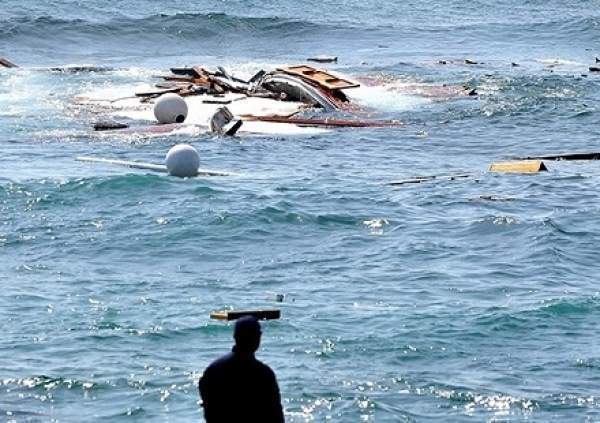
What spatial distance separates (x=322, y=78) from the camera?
3928 centimetres

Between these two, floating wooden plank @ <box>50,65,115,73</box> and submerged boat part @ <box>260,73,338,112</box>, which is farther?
floating wooden plank @ <box>50,65,115,73</box>

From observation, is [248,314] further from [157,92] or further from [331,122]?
[157,92]

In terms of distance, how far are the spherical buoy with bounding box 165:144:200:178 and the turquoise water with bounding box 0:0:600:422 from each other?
0.50 meters

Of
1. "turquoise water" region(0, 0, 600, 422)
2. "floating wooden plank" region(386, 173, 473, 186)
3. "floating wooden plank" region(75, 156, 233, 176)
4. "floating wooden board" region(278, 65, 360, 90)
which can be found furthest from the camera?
"floating wooden board" region(278, 65, 360, 90)

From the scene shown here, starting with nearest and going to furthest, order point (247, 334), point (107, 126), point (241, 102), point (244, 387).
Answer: point (247, 334), point (244, 387), point (107, 126), point (241, 102)

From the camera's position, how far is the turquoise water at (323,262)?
15656 mm

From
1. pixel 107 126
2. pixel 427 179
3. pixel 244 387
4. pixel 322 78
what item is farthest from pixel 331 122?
pixel 244 387

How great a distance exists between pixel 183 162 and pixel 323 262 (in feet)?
20.1

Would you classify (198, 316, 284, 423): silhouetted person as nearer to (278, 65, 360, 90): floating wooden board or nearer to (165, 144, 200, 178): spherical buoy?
(165, 144, 200, 178): spherical buoy

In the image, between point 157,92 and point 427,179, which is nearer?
point 427,179

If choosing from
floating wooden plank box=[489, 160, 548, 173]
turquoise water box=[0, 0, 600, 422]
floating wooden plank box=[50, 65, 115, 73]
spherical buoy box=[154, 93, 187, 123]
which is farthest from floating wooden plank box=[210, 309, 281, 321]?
floating wooden plank box=[50, 65, 115, 73]

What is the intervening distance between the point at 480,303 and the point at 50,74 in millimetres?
27803

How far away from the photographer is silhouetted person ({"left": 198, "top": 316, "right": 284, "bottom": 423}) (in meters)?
9.78

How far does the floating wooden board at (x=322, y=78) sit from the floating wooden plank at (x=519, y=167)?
9.66 m
